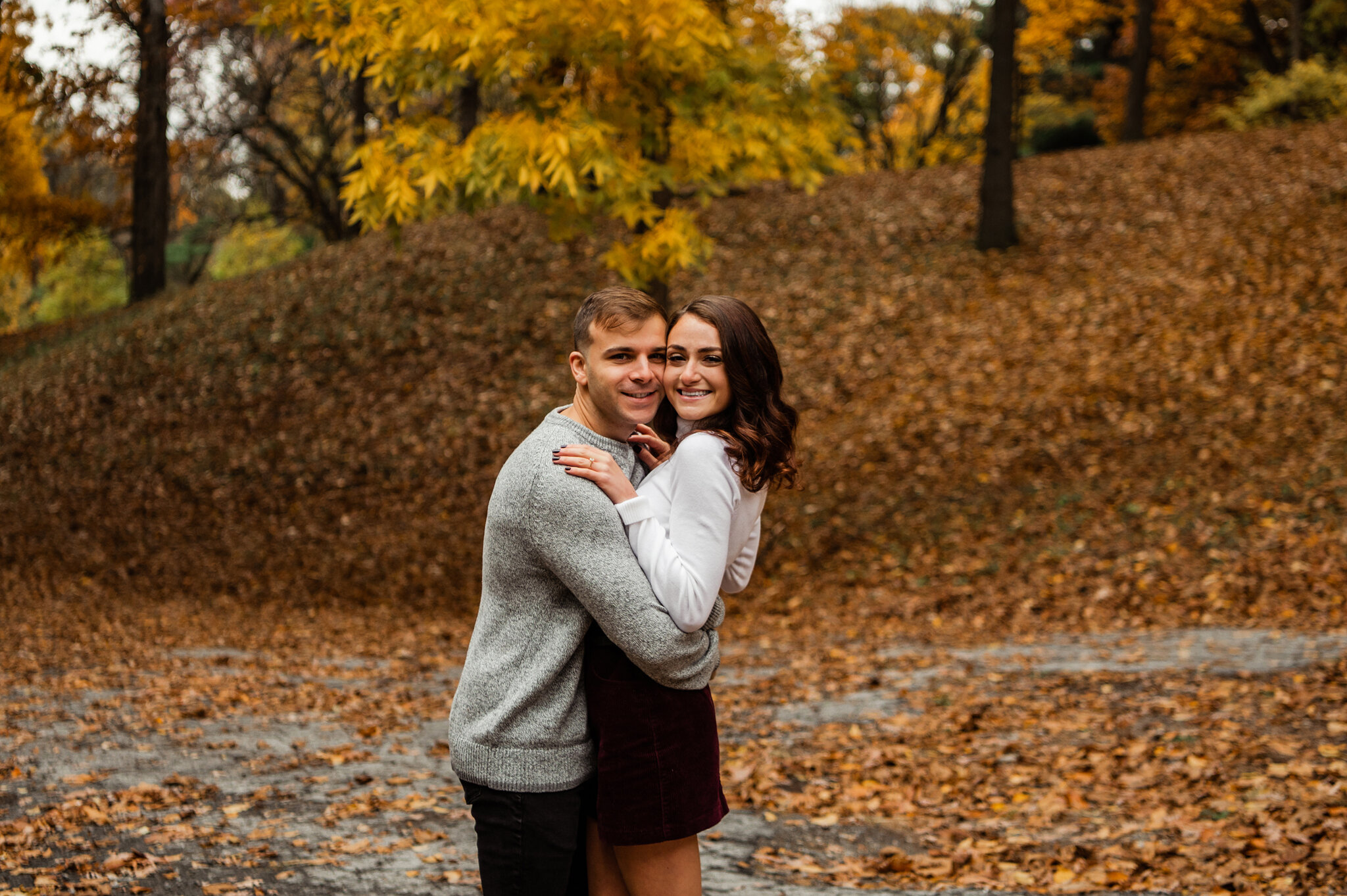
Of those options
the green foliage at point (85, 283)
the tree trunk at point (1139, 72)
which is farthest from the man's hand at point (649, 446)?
the green foliage at point (85, 283)

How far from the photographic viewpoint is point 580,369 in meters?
2.46

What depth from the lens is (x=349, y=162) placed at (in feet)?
24.7

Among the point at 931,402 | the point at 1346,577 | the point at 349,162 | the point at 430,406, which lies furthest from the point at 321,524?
the point at 1346,577

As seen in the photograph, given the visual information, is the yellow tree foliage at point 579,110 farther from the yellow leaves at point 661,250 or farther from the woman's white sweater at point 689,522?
the woman's white sweater at point 689,522

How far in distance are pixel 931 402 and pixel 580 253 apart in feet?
22.7

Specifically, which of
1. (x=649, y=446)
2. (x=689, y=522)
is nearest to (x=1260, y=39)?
(x=649, y=446)

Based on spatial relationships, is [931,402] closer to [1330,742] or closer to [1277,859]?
[1330,742]

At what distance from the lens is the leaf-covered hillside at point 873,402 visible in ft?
31.1

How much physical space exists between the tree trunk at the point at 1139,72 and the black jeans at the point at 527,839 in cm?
1991

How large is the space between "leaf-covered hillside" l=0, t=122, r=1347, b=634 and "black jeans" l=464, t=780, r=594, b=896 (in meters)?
6.21

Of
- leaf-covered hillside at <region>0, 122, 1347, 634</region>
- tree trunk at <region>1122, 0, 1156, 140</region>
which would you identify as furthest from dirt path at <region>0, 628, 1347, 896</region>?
tree trunk at <region>1122, 0, 1156, 140</region>

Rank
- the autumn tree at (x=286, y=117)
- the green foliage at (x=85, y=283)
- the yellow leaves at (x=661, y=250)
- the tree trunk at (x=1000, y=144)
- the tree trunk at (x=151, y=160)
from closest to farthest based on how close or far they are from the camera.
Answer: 1. the yellow leaves at (x=661, y=250)
2. the tree trunk at (x=1000, y=144)
3. the tree trunk at (x=151, y=160)
4. the autumn tree at (x=286, y=117)
5. the green foliage at (x=85, y=283)

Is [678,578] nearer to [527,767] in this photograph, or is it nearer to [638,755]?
[638,755]

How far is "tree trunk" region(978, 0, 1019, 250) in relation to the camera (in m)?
14.3
